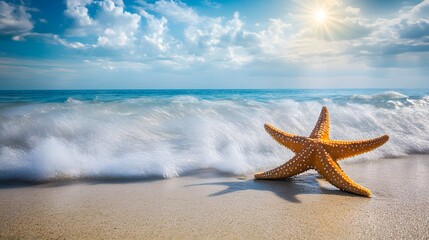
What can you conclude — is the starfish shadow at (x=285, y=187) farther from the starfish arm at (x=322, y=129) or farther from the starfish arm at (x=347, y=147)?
the starfish arm at (x=322, y=129)

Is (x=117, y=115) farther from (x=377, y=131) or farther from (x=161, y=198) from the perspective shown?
(x=377, y=131)

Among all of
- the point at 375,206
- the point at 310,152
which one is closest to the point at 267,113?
the point at 310,152

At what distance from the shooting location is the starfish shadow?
3.15m

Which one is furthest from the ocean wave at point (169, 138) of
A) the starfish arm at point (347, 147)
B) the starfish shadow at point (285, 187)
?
the starfish arm at point (347, 147)

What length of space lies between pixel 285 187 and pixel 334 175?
0.56m

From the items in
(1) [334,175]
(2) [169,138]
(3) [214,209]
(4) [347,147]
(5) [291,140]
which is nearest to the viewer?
(3) [214,209]

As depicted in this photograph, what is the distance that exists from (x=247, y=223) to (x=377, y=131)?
5.76 metres

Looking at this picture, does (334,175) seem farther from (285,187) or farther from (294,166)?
(285,187)

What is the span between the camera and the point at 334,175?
10.5ft

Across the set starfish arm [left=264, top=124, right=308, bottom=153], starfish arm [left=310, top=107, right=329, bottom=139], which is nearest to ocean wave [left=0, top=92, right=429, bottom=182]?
starfish arm [left=264, top=124, right=308, bottom=153]

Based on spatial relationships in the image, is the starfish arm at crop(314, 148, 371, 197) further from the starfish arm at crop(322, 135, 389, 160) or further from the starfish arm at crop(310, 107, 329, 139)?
the starfish arm at crop(310, 107, 329, 139)

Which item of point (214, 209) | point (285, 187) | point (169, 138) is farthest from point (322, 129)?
point (169, 138)

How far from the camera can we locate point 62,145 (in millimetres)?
4234

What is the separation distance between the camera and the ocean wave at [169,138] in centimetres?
388
